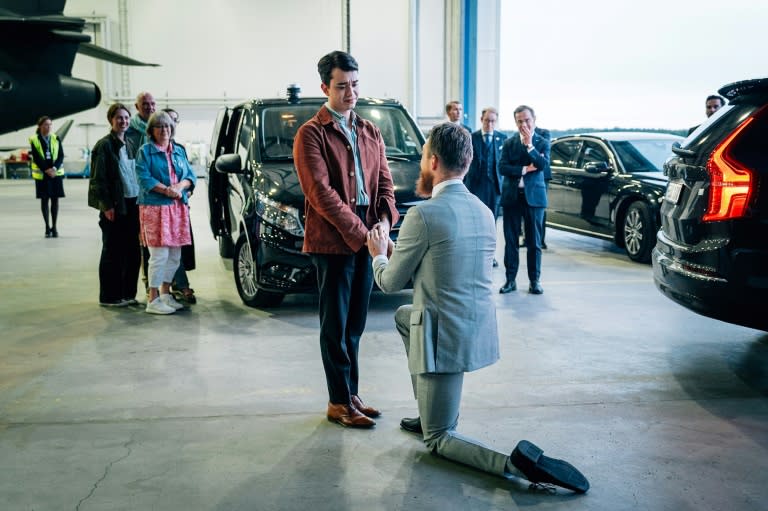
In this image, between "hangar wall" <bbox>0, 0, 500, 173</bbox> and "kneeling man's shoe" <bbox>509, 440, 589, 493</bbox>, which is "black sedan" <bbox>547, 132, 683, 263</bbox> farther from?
"hangar wall" <bbox>0, 0, 500, 173</bbox>

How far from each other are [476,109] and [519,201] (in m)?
11.1

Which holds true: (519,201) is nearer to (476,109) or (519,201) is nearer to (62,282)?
(62,282)

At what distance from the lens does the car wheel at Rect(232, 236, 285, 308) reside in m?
7.10

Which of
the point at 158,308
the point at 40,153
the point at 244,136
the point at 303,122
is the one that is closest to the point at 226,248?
the point at 244,136

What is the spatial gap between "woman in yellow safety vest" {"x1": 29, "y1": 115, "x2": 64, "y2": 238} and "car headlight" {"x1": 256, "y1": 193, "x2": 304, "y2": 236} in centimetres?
663

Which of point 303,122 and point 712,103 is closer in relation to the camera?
point 303,122

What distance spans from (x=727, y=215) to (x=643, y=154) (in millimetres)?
6397

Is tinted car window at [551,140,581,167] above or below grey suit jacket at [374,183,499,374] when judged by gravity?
above

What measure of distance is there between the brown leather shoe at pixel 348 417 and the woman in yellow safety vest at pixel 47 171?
30.3ft

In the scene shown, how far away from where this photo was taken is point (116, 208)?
722cm

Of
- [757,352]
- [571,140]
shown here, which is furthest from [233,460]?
[571,140]

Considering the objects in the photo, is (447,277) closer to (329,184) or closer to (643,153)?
(329,184)

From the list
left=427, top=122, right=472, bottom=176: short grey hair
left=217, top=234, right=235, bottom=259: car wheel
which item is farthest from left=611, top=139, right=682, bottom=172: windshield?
left=427, top=122, right=472, bottom=176: short grey hair

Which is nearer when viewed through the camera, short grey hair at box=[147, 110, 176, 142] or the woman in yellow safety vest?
short grey hair at box=[147, 110, 176, 142]
